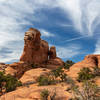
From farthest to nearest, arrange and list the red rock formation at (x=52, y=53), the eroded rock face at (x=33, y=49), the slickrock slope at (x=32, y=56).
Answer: the red rock formation at (x=52, y=53) < the eroded rock face at (x=33, y=49) < the slickrock slope at (x=32, y=56)

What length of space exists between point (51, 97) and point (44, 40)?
51.3 metres

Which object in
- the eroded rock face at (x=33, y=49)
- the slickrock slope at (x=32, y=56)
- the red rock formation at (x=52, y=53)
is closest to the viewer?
the slickrock slope at (x=32, y=56)

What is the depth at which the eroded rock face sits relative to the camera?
47.6 metres

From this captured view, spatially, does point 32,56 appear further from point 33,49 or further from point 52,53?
point 52,53

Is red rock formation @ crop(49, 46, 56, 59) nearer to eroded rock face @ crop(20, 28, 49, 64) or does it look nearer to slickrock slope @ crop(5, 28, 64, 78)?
slickrock slope @ crop(5, 28, 64, 78)

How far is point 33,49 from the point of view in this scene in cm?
5216

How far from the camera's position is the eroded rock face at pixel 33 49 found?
47.6 metres

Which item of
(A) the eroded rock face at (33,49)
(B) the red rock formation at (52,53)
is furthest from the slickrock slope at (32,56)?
(B) the red rock formation at (52,53)

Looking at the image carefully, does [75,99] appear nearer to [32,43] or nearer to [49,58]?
[32,43]

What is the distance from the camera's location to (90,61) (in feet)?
137

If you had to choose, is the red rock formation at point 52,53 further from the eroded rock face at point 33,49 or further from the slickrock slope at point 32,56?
the eroded rock face at point 33,49

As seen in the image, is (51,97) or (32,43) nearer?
(51,97)

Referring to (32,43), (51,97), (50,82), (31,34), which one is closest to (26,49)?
(32,43)

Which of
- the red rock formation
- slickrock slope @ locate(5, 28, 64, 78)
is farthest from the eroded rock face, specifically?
the red rock formation
